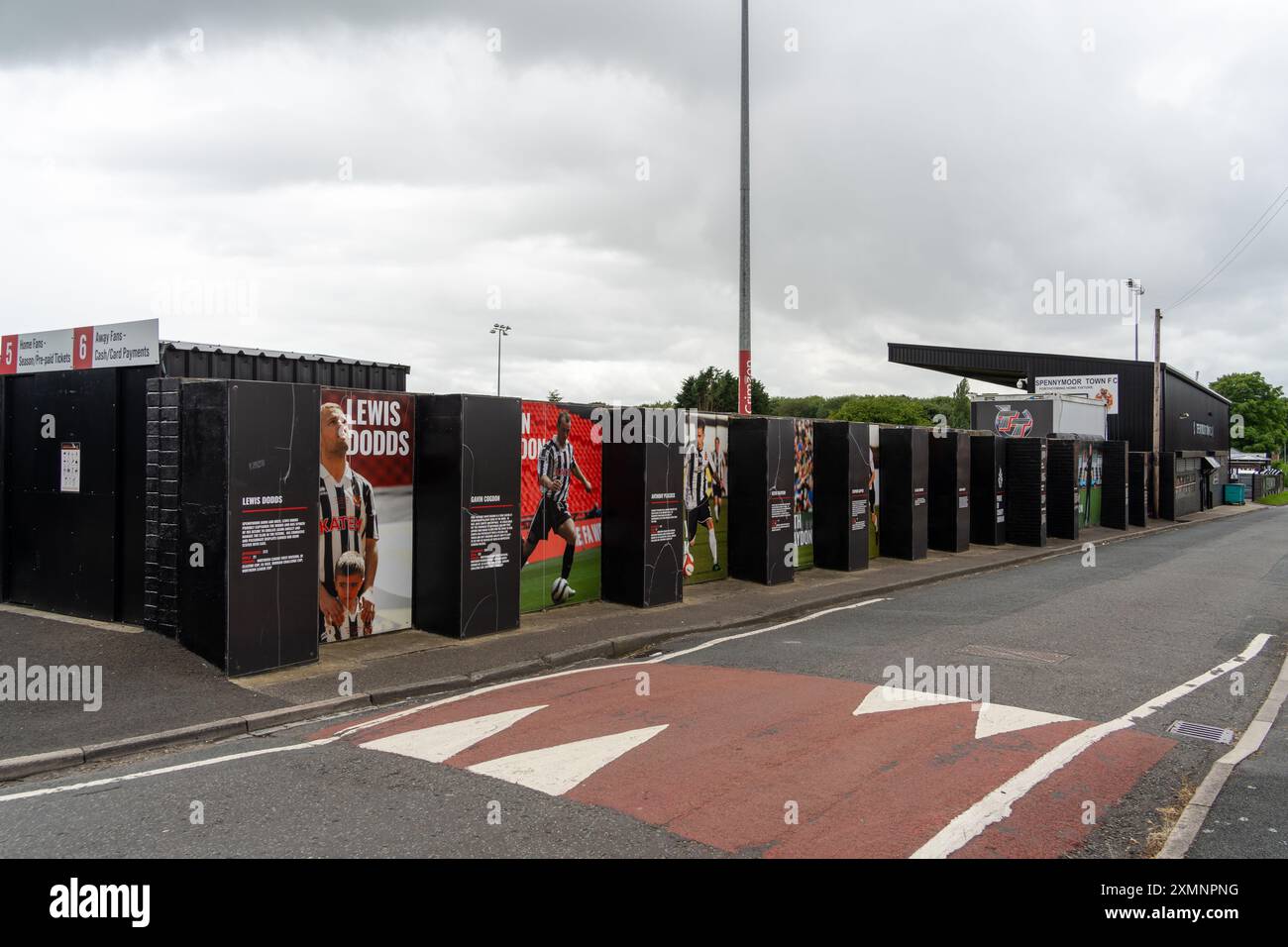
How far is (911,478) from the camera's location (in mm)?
19844

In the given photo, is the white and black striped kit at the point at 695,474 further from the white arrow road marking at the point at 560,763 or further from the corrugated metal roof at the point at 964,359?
the corrugated metal roof at the point at 964,359

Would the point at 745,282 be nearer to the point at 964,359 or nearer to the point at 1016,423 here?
the point at 1016,423

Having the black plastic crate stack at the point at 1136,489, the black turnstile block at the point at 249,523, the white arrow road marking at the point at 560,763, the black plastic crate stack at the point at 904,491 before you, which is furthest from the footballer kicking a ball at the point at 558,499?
the black plastic crate stack at the point at 1136,489

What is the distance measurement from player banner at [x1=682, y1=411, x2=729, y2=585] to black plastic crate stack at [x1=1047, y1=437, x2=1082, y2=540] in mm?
16774

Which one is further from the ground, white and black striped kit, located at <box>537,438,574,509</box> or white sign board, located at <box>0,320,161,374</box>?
white sign board, located at <box>0,320,161,374</box>

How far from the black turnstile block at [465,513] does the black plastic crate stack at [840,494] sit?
8536 millimetres

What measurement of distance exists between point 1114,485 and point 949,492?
15.1m

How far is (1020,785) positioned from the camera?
5746mm

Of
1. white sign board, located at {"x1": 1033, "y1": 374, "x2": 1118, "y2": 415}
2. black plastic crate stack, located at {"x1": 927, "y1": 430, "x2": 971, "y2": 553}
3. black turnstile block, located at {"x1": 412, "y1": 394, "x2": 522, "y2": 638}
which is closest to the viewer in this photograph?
black turnstile block, located at {"x1": 412, "y1": 394, "x2": 522, "y2": 638}

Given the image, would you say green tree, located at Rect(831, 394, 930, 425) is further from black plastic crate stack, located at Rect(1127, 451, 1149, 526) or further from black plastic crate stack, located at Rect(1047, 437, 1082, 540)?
black plastic crate stack, located at Rect(1047, 437, 1082, 540)

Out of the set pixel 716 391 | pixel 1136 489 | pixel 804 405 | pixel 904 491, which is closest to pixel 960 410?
pixel 804 405

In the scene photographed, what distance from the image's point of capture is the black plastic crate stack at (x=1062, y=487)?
27609 millimetres

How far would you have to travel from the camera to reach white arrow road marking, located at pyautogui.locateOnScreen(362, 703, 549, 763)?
6332 mm

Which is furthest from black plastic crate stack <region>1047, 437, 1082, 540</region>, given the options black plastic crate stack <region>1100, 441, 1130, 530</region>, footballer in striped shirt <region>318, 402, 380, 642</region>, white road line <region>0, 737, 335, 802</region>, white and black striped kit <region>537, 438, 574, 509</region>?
white road line <region>0, 737, 335, 802</region>
